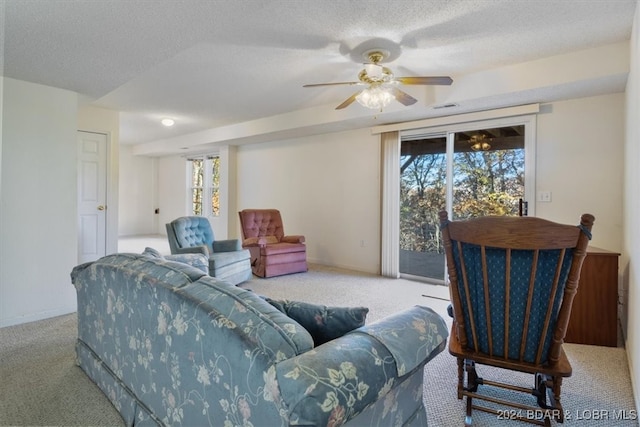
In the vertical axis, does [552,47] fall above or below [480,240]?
above

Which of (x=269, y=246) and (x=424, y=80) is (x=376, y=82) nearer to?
(x=424, y=80)

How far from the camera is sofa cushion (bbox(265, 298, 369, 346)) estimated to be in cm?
126

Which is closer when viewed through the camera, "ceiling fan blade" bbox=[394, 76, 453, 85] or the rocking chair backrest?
the rocking chair backrest

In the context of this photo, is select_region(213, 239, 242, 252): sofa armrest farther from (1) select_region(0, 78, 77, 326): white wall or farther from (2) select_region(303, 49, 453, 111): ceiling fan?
(2) select_region(303, 49, 453, 111): ceiling fan

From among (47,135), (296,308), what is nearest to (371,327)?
(296,308)

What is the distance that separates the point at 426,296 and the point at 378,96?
2429mm

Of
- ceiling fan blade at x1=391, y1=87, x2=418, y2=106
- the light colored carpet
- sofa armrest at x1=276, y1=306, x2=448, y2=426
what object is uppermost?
ceiling fan blade at x1=391, y1=87, x2=418, y2=106

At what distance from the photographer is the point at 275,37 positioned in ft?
9.35

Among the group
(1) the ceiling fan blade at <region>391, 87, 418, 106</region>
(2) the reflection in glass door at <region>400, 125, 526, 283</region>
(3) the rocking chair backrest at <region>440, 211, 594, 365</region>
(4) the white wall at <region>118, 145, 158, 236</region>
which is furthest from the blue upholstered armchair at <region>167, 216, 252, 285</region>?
(4) the white wall at <region>118, 145, 158, 236</region>

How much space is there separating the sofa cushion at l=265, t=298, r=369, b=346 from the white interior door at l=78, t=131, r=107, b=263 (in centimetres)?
425

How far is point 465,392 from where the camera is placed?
1.80 meters

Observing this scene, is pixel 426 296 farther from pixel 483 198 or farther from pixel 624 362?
pixel 624 362

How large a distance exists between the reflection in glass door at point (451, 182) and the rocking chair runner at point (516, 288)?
7.56 feet

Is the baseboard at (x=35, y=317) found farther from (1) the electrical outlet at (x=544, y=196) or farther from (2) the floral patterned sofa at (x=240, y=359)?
(1) the electrical outlet at (x=544, y=196)
